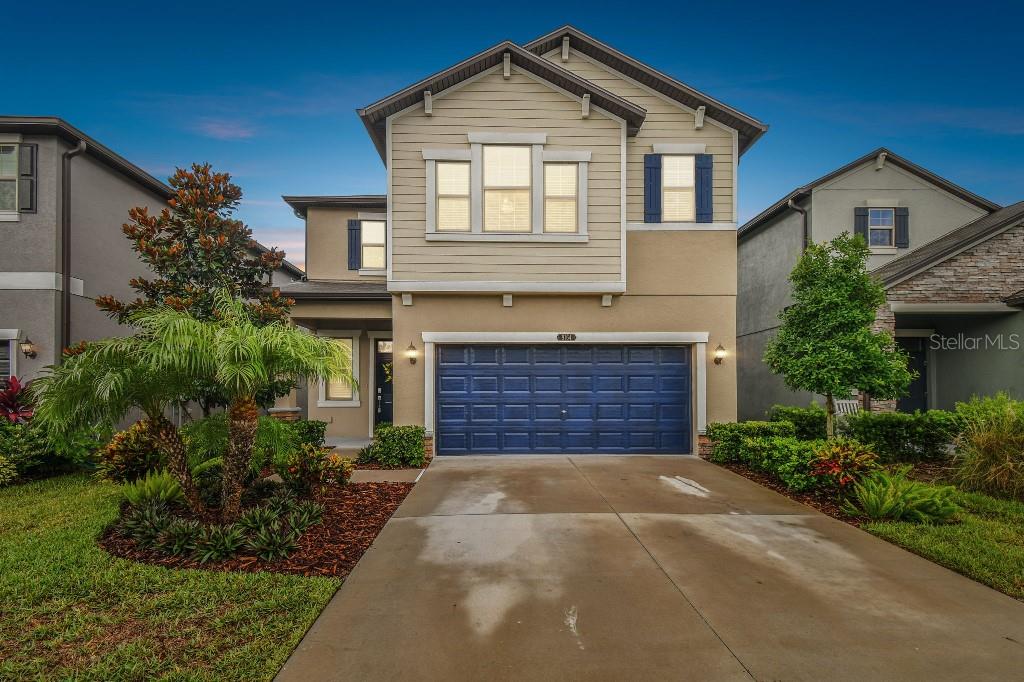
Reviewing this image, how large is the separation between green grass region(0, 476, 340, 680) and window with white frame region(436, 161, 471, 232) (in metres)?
6.89

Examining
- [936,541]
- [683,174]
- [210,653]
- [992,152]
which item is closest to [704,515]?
[936,541]

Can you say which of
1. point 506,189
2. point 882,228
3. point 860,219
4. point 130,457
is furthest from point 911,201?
point 130,457

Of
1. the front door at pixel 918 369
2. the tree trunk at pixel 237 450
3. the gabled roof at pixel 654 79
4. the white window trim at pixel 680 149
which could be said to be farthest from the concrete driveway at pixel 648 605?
the front door at pixel 918 369

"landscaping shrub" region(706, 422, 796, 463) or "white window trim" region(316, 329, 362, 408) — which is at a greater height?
"white window trim" region(316, 329, 362, 408)

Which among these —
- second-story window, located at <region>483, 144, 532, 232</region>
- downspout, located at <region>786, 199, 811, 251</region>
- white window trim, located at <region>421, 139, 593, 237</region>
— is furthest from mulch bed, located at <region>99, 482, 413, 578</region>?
downspout, located at <region>786, 199, 811, 251</region>

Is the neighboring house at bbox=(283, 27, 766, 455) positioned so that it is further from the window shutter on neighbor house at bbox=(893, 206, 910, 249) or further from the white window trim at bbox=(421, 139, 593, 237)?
the window shutter on neighbor house at bbox=(893, 206, 910, 249)

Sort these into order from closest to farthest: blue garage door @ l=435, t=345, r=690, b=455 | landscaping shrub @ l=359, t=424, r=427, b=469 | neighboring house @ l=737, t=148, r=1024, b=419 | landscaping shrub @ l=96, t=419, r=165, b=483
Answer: landscaping shrub @ l=96, t=419, r=165, b=483
landscaping shrub @ l=359, t=424, r=427, b=469
blue garage door @ l=435, t=345, r=690, b=455
neighboring house @ l=737, t=148, r=1024, b=419

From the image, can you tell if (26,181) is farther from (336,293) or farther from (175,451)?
(175,451)

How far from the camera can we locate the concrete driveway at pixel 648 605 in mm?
2846

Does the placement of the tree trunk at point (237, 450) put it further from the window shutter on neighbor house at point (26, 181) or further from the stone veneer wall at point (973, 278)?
the stone veneer wall at point (973, 278)

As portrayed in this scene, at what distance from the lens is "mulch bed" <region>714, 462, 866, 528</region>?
581cm

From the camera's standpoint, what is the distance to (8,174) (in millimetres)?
9000

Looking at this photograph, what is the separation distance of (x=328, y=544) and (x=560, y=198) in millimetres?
7392

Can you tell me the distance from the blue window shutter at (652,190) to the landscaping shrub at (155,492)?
9339mm
